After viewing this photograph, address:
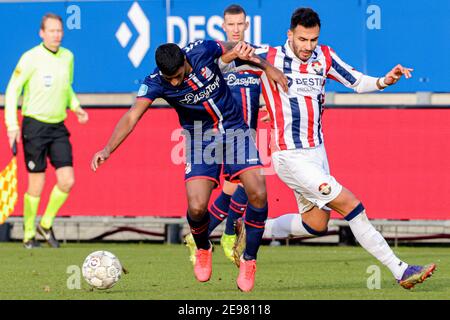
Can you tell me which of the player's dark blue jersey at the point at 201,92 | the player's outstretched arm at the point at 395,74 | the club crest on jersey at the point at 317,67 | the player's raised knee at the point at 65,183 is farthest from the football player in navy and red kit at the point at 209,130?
the player's raised knee at the point at 65,183

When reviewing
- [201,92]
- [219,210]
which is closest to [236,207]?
[219,210]

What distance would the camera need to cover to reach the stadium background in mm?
14375

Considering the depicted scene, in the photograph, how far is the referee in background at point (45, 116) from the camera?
47.9ft

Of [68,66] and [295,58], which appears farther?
[68,66]

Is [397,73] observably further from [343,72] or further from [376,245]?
[376,245]

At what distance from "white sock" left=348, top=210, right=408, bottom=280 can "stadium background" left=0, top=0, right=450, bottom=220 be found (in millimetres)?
4965

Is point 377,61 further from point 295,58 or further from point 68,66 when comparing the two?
point 295,58

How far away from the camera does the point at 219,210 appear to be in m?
12.2

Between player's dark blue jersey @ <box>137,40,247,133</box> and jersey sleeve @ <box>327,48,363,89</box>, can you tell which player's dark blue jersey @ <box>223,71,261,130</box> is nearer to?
jersey sleeve @ <box>327,48,363,89</box>

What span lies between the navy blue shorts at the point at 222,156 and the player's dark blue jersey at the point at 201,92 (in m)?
0.10

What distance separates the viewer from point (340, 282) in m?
10.1

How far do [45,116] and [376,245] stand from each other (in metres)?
6.42
